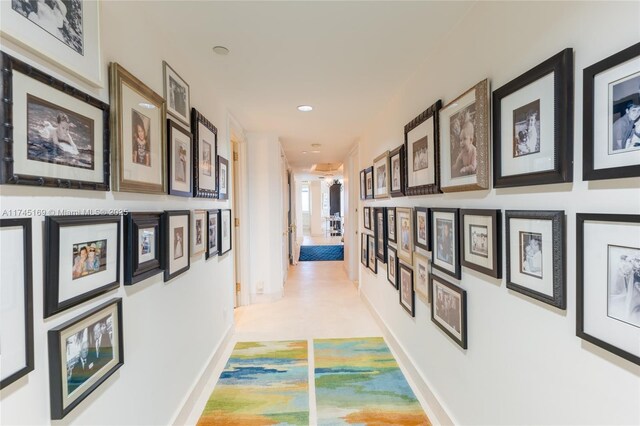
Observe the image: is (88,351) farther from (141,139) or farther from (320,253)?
(320,253)

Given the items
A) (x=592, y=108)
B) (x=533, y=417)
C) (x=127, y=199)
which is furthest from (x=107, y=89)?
(x=533, y=417)

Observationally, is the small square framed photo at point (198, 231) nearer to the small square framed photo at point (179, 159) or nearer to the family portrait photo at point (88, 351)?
the small square framed photo at point (179, 159)

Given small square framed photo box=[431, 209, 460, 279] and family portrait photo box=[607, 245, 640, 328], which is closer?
family portrait photo box=[607, 245, 640, 328]

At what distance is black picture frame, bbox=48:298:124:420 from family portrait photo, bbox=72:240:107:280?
14 cm

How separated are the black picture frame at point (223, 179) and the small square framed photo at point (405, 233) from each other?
1.55 meters

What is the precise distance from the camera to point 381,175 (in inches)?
124

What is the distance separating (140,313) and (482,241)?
161cm

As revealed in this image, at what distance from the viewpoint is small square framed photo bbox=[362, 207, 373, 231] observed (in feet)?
12.5

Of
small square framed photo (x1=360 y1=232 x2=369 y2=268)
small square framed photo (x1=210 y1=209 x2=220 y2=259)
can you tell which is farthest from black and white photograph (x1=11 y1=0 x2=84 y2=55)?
small square framed photo (x1=360 y1=232 x2=369 y2=268)

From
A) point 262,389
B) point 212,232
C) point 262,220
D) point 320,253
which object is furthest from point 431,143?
point 320,253

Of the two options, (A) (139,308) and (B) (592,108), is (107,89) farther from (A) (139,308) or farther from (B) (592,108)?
(B) (592,108)

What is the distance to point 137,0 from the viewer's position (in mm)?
1365

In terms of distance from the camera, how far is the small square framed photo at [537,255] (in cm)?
97

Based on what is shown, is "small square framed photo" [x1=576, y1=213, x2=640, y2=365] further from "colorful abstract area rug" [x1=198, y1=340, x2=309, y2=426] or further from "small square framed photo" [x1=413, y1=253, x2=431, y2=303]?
"colorful abstract area rug" [x1=198, y1=340, x2=309, y2=426]
